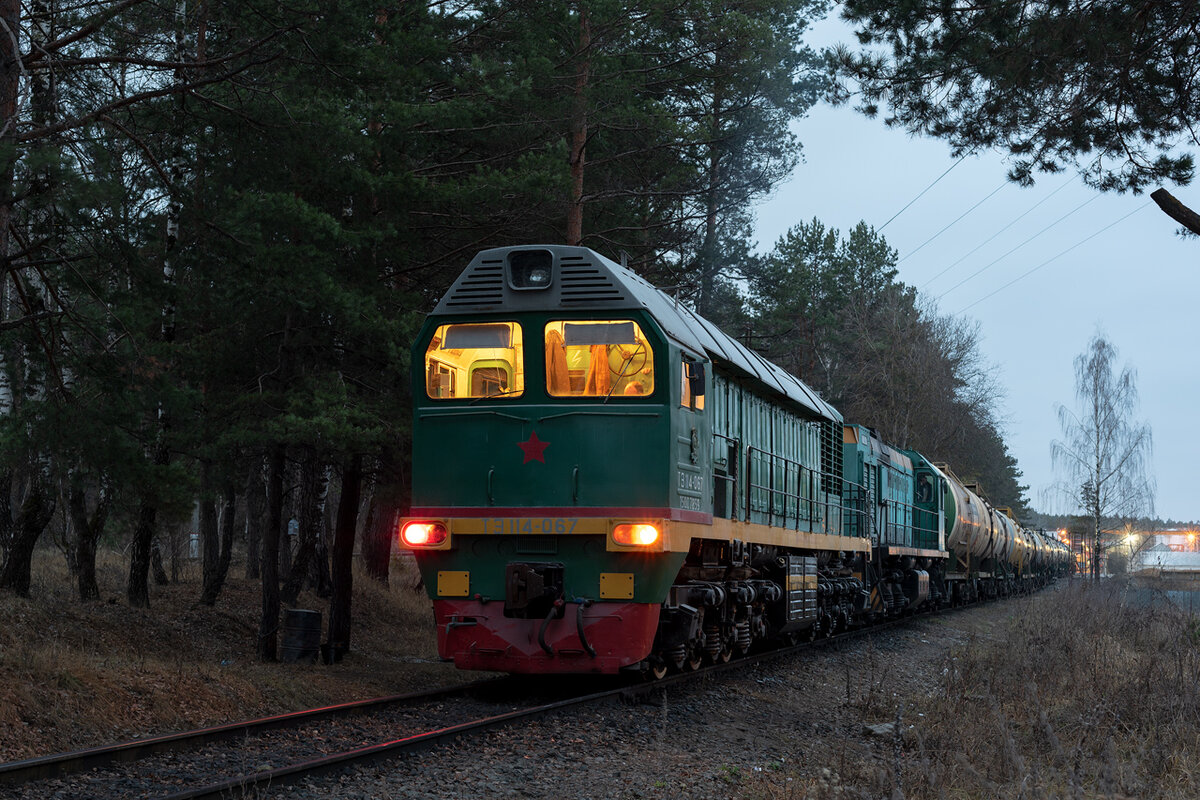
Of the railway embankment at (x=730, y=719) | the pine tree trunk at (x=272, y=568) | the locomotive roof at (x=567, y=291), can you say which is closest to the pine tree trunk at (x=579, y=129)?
the pine tree trunk at (x=272, y=568)

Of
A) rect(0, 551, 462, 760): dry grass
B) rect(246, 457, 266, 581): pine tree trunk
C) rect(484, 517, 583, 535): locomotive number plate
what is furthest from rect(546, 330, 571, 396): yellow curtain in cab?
rect(246, 457, 266, 581): pine tree trunk

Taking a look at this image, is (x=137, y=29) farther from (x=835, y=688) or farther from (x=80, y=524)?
(x=835, y=688)

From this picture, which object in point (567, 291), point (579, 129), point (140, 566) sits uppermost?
point (579, 129)

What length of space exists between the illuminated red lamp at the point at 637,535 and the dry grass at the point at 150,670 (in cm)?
356

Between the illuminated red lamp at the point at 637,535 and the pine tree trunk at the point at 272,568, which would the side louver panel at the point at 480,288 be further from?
the pine tree trunk at the point at 272,568

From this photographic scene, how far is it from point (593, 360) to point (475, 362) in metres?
1.12

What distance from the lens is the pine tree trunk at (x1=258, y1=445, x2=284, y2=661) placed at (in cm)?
1388

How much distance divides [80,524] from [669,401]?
10324 millimetres

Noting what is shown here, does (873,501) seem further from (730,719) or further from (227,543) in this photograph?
(227,543)

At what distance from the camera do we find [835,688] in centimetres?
1317

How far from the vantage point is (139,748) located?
709 centimetres

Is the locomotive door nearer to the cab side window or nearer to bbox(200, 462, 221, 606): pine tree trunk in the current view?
the cab side window

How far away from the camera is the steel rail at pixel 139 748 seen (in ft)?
20.8

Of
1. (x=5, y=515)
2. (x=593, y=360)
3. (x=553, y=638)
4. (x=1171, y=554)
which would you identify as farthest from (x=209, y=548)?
(x=1171, y=554)
